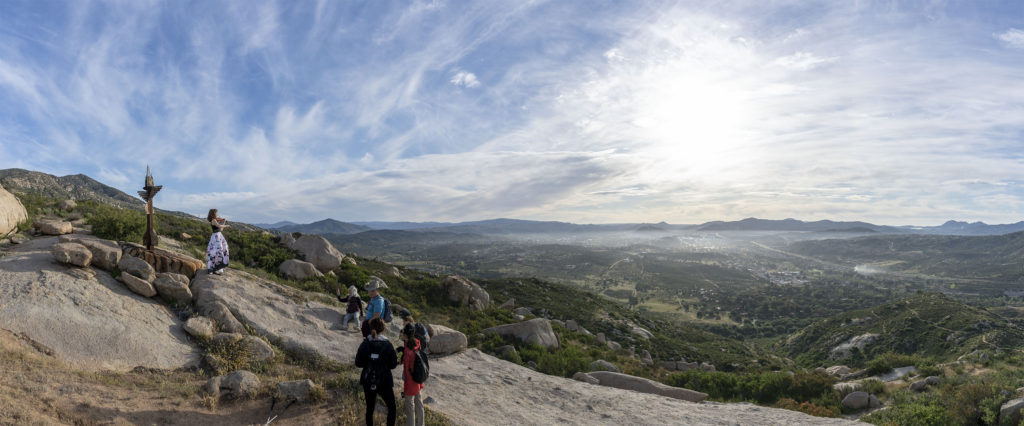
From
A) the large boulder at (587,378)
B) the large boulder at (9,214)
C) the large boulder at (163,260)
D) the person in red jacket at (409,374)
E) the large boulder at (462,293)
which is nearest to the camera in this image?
the person in red jacket at (409,374)

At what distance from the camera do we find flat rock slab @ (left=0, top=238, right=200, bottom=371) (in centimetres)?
875

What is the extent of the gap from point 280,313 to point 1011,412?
76.3 ft

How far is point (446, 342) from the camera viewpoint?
52.0ft

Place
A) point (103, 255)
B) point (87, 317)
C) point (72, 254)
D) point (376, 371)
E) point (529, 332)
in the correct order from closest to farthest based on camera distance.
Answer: point (376, 371) < point (87, 317) < point (72, 254) < point (103, 255) < point (529, 332)

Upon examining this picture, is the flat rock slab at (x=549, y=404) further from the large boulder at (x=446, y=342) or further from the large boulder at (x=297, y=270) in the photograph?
the large boulder at (x=297, y=270)

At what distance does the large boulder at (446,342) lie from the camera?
1556 centimetres

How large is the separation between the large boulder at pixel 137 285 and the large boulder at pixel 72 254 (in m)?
1.14

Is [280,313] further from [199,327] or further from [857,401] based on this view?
A: [857,401]

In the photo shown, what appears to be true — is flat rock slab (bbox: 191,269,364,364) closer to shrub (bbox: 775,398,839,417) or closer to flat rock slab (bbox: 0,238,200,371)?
flat rock slab (bbox: 0,238,200,371)

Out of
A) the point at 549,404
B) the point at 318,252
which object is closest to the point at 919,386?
the point at 549,404

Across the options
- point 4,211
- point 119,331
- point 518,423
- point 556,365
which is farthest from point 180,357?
point 556,365

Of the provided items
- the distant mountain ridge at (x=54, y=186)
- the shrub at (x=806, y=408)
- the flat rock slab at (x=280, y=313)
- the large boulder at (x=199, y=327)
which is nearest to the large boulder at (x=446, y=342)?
the flat rock slab at (x=280, y=313)

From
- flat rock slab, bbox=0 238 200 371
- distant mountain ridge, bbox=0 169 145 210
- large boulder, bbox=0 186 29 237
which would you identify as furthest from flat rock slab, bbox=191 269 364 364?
distant mountain ridge, bbox=0 169 145 210

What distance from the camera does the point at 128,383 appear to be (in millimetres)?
8062
